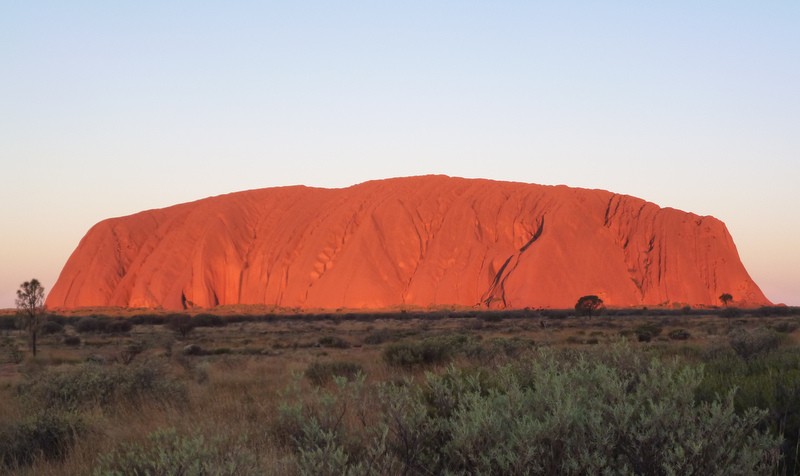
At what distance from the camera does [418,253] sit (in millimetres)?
84375

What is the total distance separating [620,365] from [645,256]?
81.6 m

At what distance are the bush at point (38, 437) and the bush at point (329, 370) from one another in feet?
18.2

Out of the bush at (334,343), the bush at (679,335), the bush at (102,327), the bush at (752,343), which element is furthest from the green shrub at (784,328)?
the bush at (102,327)

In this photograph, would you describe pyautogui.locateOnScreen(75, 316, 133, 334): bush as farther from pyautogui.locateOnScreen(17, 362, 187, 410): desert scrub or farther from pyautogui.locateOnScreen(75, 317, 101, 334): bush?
pyautogui.locateOnScreen(17, 362, 187, 410): desert scrub

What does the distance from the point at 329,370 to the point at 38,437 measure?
6485 millimetres

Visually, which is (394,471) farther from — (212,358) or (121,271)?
(121,271)

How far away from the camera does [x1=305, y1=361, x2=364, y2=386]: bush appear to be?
13.4 meters

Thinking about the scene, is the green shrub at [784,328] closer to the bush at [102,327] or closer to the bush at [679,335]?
the bush at [679,335]

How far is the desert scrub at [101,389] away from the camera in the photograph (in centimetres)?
1069

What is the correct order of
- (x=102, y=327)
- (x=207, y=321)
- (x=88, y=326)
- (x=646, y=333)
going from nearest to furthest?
(x=646, y=333)
(x=88, y=326)
(x=102, y=327)
(x=207, y=321)

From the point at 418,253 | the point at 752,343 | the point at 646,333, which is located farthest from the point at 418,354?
the point at 418,253

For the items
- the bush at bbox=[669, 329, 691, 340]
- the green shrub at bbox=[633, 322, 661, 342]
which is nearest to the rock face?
the green shrub at bbox=[633, 322, 661, 342]

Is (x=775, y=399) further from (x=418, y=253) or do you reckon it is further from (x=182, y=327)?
(x=418, y=253)

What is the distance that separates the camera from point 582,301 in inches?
2314
